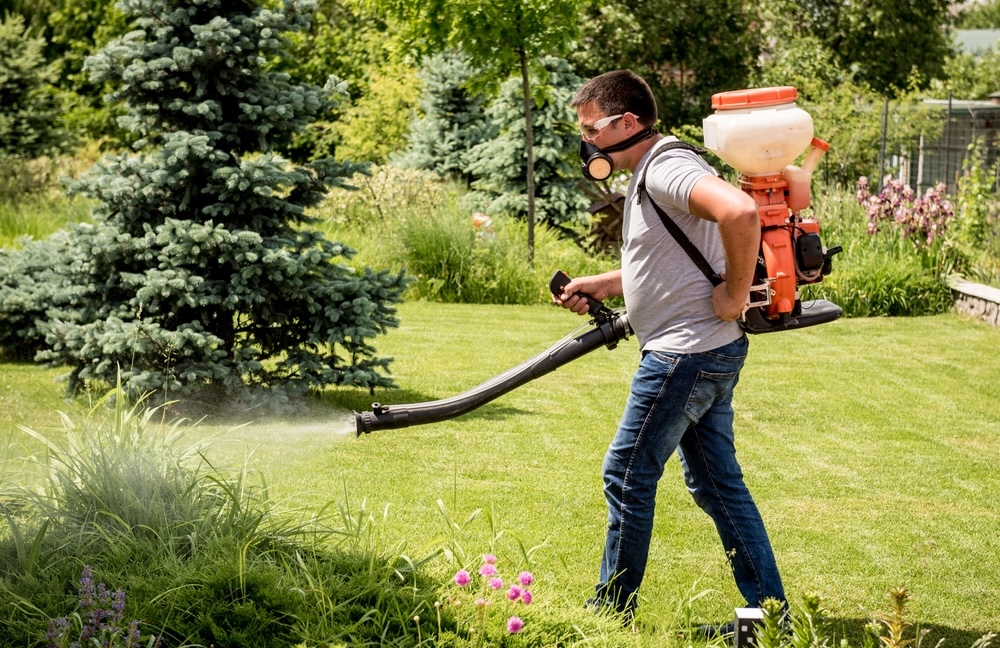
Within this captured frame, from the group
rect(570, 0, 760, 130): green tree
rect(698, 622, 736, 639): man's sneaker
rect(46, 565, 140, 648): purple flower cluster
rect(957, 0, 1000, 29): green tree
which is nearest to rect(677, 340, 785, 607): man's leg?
rect(698, 622, 736, 639): man's sneaker

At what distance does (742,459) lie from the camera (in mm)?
6051

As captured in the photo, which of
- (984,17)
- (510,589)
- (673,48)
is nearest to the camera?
(510,589)

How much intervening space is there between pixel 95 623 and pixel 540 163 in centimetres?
1207

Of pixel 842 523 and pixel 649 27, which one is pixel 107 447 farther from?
pixel 649 27

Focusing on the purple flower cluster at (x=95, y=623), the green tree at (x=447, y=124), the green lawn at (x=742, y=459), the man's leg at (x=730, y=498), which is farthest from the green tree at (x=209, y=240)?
the green tree at (x=447, y=124)

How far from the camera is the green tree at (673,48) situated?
23.1 m

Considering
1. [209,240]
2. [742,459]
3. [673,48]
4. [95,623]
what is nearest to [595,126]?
[95,623]

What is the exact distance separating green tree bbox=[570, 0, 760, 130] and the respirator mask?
19.7 m

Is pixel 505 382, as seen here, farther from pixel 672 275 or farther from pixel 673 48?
pixel 673 48

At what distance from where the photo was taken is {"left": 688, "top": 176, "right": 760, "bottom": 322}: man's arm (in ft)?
9.93

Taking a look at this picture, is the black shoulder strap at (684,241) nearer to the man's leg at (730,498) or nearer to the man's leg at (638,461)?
the man's leg at (638,461)

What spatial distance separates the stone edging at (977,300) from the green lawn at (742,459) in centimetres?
112

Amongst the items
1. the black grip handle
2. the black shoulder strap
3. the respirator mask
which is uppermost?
the respirator mask

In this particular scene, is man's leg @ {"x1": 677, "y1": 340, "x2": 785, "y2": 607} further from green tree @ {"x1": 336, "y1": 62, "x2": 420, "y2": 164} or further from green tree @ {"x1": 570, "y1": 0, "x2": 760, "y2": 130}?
green tree @ {"x1": 570, "y1": 0, "x2": 760, "y2": 130}
